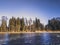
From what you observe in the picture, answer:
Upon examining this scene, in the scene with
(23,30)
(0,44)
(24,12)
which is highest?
(24,12)

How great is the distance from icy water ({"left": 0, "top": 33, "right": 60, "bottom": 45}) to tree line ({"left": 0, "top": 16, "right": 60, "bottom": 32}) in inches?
5.0

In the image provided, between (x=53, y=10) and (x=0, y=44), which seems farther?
(x=53, y=10)

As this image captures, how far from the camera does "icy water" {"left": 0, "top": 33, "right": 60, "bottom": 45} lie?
2.88 m

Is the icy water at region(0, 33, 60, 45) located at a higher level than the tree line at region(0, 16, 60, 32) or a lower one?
lower

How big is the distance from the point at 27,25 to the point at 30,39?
30cm

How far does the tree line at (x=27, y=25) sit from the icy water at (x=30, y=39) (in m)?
0.13

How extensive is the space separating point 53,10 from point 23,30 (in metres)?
0.77

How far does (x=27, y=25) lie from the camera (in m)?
2.98

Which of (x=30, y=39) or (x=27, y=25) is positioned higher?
(x=27, y=25)

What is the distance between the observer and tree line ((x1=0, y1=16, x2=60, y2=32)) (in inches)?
114

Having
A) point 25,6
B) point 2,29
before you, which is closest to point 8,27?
point 2,29

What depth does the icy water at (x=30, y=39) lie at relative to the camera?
2881 millimetres

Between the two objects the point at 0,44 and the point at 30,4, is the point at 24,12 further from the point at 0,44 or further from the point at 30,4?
the point at 0,44

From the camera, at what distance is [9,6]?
295cm
